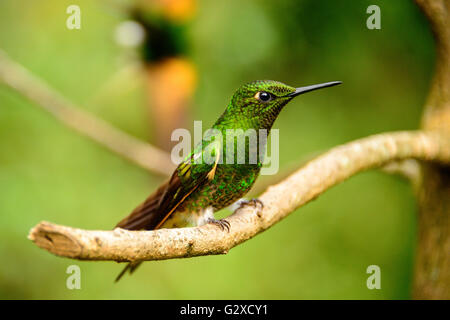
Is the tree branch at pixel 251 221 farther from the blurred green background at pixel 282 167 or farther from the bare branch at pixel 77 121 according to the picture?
the bare branch at pixel 77 121

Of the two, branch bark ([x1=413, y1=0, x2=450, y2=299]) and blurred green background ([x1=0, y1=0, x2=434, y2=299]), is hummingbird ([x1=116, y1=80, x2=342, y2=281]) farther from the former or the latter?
Result: blurred green background ([x1=0, y1=0, x2=434, y2=299])

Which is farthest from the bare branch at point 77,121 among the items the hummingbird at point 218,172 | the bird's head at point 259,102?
the bird's head at point 259,102

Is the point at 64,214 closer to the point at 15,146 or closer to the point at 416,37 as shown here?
the point at 15,146

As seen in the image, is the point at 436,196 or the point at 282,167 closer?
the point at 436,196

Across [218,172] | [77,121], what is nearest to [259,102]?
[218,172]

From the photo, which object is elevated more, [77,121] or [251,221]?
[77,121]

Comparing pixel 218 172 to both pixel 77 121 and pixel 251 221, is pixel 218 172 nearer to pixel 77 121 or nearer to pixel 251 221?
pixel 251 221

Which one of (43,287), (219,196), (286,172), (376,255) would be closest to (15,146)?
(43,287)
